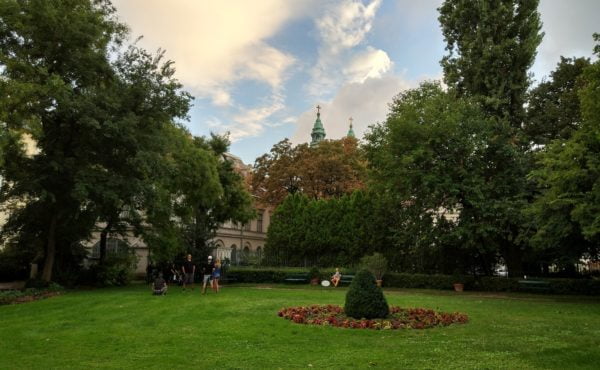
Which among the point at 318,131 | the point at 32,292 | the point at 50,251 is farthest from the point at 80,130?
the point at 318,131

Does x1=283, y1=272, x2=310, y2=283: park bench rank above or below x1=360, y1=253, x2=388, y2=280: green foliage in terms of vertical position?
below

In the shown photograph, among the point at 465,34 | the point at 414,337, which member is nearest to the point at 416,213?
the point at 465,34

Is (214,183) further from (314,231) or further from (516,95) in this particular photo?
(516,95)

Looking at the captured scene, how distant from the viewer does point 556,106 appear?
28219mm

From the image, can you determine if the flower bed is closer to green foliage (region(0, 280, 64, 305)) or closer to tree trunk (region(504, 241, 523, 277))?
green foliage (region(0, 280, 64, 305))

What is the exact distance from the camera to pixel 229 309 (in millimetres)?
15688

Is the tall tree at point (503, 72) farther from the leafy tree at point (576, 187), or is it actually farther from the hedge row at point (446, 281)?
the leafy tree at point (576, 187)

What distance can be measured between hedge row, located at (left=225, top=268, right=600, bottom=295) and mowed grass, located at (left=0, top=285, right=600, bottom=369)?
360 inches

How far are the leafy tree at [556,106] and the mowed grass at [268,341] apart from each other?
1487 centimetres

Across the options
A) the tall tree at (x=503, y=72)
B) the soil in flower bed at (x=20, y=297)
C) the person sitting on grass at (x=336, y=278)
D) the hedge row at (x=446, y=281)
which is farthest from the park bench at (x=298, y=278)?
the soil in flower bed at (x=20, y=297)

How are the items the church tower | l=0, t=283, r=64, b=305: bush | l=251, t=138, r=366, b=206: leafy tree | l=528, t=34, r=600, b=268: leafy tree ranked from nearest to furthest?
l=528, t=34, r=600, b=268: leafy tree → l=0, t=283, r=64, b=305: bush → l=251, t=138, r=366, b=206: leafy tree → the church tower

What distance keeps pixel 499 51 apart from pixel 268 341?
76.5 ft

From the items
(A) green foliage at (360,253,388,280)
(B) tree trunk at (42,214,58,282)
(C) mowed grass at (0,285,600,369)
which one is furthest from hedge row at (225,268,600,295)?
(B) tree trunk at (42,214,58,282)

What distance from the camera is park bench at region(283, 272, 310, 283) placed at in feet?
104
